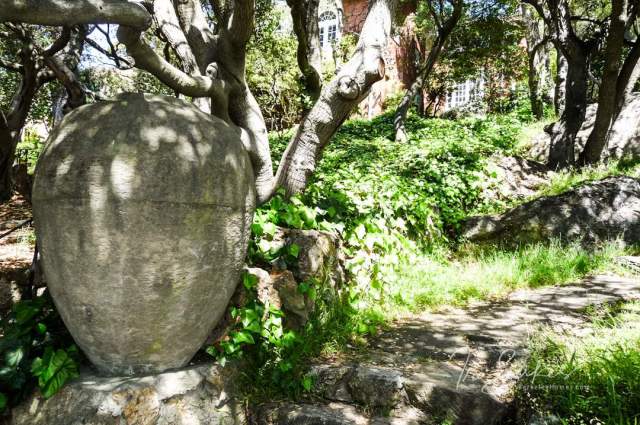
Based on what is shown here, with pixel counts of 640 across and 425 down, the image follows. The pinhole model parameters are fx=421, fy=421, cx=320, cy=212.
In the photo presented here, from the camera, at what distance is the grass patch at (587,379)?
86.9 inches

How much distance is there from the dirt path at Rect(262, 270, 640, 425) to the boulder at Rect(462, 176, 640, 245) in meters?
2.10

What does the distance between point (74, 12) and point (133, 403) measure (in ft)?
6.58

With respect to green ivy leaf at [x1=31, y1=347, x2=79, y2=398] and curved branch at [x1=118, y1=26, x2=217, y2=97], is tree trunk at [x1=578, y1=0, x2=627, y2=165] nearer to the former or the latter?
curved branch at [x1=118, y1=26, x2=217, y2=97]

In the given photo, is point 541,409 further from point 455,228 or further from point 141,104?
point 455,228

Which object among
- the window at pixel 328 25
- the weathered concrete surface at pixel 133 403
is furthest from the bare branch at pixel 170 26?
the window at pixel 328 25

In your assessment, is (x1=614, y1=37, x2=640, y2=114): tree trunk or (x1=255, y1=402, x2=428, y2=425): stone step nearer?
(x1=255, y1=402, x2=428, y2=425): stone step

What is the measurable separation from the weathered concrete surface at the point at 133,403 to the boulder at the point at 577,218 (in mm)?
5094

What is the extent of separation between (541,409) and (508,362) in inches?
19.8

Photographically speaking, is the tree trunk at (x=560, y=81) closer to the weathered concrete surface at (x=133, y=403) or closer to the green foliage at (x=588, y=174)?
the green foliage at (x=588, y=174)

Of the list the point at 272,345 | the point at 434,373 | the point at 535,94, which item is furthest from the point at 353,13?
the point at 434,373

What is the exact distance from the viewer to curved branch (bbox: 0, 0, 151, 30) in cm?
187

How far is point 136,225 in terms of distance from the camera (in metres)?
2.17

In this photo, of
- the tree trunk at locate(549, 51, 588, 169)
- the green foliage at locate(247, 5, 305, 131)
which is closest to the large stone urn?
the tree trunk at locate(549, 51, 588, 169)

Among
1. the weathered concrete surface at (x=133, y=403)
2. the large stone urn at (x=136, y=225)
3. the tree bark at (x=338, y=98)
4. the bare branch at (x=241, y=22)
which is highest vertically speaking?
the bare branch at (x=241, y=22)
